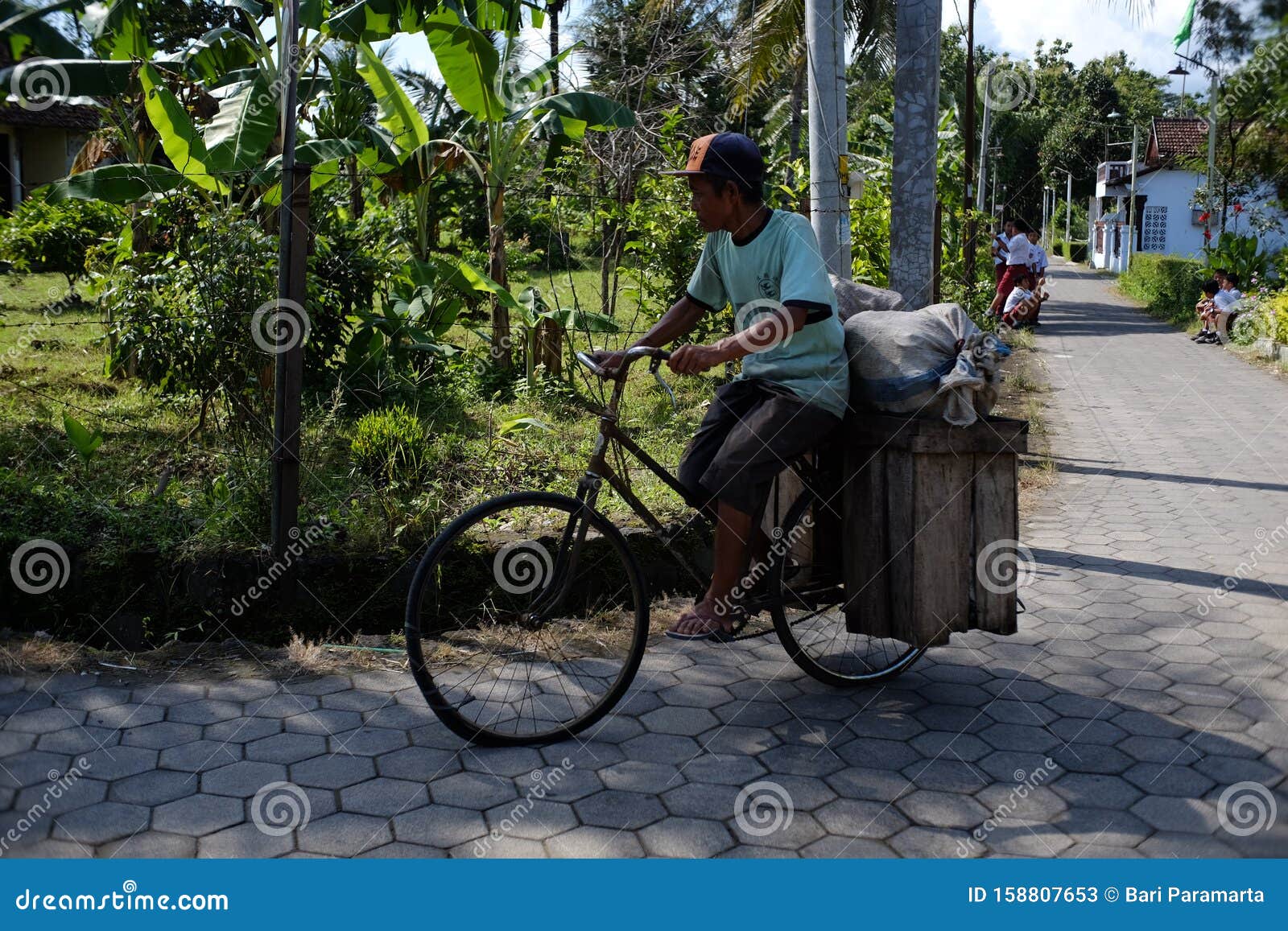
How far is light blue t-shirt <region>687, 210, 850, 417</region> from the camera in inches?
149

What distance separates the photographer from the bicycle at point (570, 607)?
384 centimetres

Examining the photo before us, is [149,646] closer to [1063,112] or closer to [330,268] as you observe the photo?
Result: [330,268]

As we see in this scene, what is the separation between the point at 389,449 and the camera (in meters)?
5.92

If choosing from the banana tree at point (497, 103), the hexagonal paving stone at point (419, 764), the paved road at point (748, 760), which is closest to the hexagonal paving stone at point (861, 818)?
the paved road at point (748, 760)

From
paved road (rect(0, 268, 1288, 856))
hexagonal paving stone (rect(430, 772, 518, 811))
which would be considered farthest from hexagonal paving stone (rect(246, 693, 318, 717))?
hexagonal paving stone (rect(430, 772, 518, 811))

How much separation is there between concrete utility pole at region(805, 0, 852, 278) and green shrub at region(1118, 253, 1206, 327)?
1928 cm

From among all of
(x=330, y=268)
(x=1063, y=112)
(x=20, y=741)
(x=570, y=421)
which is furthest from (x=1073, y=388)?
(x=1063, y=112)

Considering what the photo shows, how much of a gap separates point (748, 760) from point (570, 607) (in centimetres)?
145

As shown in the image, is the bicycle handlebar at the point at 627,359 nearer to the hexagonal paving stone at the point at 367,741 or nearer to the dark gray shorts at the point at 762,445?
the dark gray shorts at the point at 762,445

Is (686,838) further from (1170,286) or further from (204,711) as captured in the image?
(1170,286)

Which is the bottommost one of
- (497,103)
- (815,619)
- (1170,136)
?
(815,619)

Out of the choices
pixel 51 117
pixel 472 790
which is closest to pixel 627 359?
pixel 472 790

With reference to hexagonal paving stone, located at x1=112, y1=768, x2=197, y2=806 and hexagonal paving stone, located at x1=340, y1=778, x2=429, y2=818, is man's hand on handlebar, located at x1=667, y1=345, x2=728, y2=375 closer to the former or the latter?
hexagonal paving stone, located at x1=340, y1=778, x2=429, y2=818

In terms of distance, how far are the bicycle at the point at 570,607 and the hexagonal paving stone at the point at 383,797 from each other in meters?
0.29
